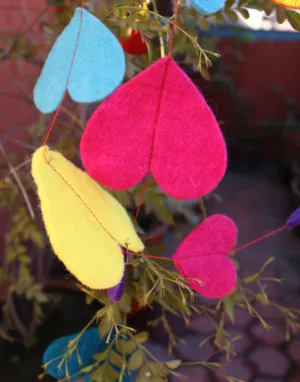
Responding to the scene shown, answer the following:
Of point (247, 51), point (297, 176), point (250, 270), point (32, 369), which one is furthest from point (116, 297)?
point (247, 51)

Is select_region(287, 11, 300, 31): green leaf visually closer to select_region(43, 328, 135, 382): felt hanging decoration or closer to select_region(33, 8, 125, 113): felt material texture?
select_region(33, 8, 125, 113): felt material texture

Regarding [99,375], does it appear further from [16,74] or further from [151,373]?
[16,74]

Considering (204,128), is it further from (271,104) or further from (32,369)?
(271,104)

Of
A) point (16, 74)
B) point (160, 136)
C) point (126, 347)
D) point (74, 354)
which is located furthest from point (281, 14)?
point (16, 74)

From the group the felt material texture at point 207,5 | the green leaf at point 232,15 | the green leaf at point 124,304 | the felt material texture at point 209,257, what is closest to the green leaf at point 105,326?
the green leaf at point 124,304

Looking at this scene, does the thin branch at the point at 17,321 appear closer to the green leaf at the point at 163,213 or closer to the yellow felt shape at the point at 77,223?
the green leaf at the point at 163,213

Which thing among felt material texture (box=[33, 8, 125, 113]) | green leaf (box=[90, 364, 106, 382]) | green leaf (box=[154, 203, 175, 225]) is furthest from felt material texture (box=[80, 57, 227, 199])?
green leaf (box=[90, 364, 106, 382])
